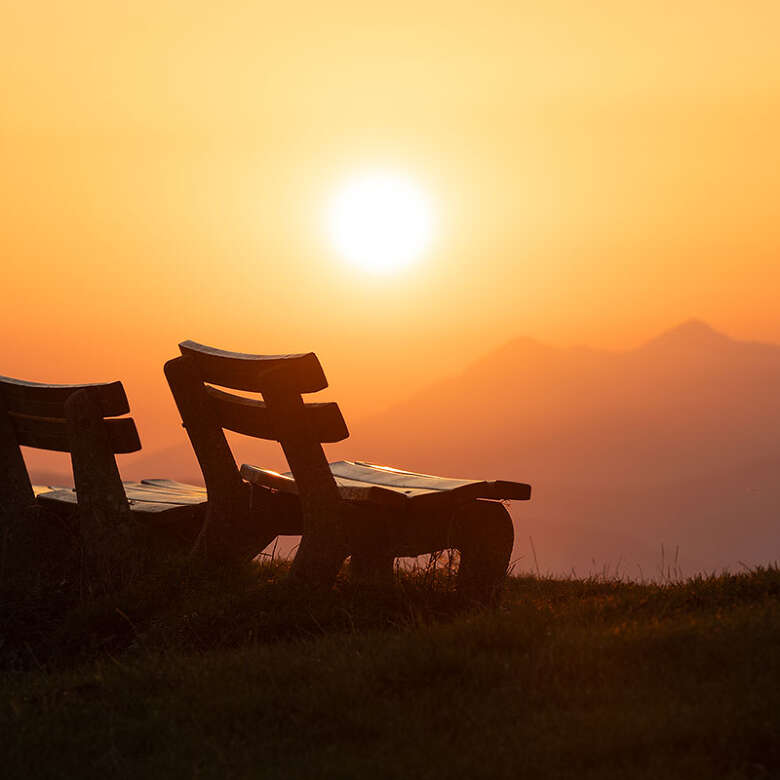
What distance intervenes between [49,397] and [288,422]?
175 centimetres

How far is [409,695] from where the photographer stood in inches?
157

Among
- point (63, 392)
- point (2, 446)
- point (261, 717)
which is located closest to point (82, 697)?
point (261, 717)

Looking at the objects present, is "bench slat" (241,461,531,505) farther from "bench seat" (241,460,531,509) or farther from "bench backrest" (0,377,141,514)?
"bench backrest" (0,377,141,514)

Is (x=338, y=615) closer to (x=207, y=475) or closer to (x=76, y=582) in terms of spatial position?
(x=207, y=475)

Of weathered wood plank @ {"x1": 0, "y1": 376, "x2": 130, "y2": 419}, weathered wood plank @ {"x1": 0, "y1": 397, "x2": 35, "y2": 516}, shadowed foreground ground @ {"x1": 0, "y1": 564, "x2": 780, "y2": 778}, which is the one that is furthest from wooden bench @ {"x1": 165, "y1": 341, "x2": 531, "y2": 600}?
weathered wood plank @ {"x1": 0, "y1": 397, "x2": 35, "y2": 516}

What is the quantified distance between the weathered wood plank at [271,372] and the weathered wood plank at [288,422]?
130 mm

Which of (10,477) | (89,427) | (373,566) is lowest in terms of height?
(373,566)

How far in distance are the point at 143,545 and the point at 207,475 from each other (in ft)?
1.86

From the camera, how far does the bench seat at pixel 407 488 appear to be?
5.54 m

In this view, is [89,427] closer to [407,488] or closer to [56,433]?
[56,433]

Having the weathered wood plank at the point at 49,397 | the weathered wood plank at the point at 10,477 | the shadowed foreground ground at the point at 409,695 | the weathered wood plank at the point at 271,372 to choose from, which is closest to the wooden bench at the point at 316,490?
the weathered wood plank at the point at 271,372

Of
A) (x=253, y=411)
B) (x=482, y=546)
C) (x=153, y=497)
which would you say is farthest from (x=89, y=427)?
(x=482, y=546)

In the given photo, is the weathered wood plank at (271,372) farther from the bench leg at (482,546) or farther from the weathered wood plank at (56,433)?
the bench leg at (482,546)

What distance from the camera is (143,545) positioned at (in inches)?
249
